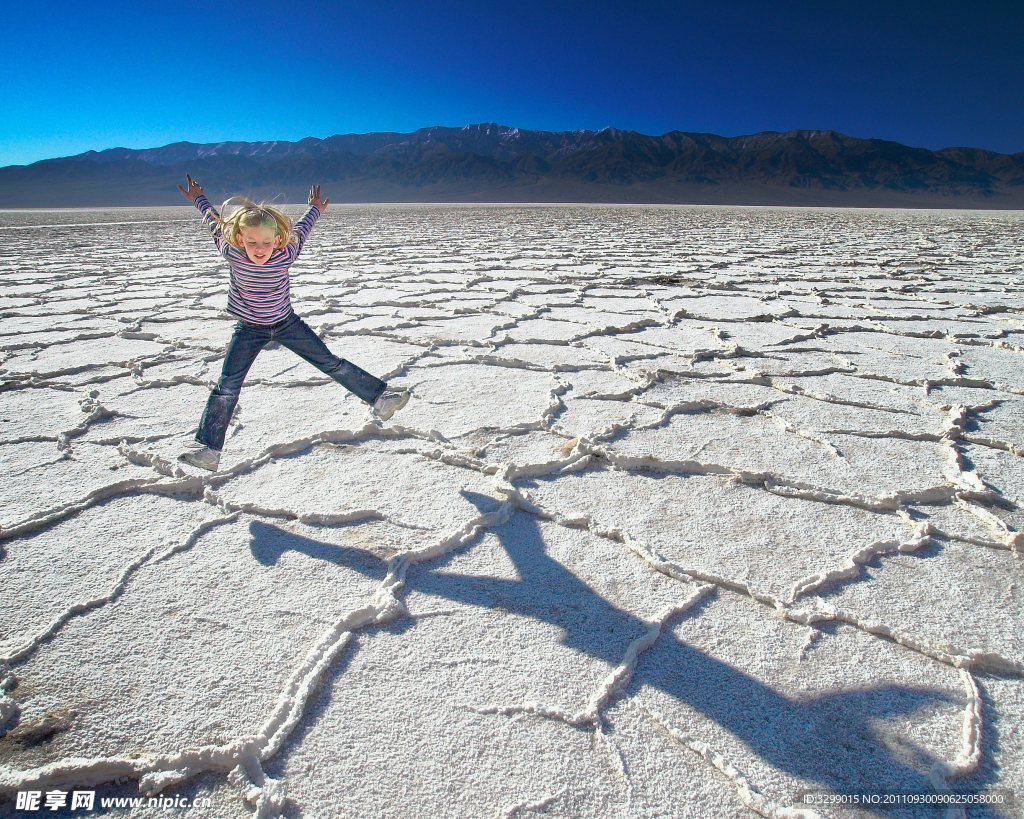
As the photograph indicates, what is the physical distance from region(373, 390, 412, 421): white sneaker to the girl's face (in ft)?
1.70

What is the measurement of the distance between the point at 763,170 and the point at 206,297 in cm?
7473

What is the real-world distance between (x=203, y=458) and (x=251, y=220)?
630 millimetres

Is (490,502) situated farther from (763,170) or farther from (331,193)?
(763,170)

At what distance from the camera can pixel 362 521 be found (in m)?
1.42

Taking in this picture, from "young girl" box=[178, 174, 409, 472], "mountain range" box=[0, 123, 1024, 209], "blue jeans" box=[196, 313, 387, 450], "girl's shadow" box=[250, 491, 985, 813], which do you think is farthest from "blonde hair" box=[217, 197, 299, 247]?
"mountain range" box=[0, 123, 1024, 209]

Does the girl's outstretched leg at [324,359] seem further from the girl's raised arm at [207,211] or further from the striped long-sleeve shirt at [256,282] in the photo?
the girl's raised arm at [207,211]

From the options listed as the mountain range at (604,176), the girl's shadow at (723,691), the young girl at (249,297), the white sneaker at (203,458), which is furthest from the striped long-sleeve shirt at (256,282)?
the mountain range at (604,176)

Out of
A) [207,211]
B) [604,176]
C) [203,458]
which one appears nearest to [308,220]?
[207,211]

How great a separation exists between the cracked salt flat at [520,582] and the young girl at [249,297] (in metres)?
0.14

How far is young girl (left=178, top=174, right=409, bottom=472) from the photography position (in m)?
1.50

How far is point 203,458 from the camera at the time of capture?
5.17 ft

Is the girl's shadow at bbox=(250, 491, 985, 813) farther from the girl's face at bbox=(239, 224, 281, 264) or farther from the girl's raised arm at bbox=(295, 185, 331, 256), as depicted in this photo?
the girl's raised arm at bbox=(295, 185, 331, 256)

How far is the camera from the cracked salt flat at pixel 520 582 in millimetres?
832

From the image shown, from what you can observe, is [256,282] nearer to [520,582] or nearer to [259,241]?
[259,241]
